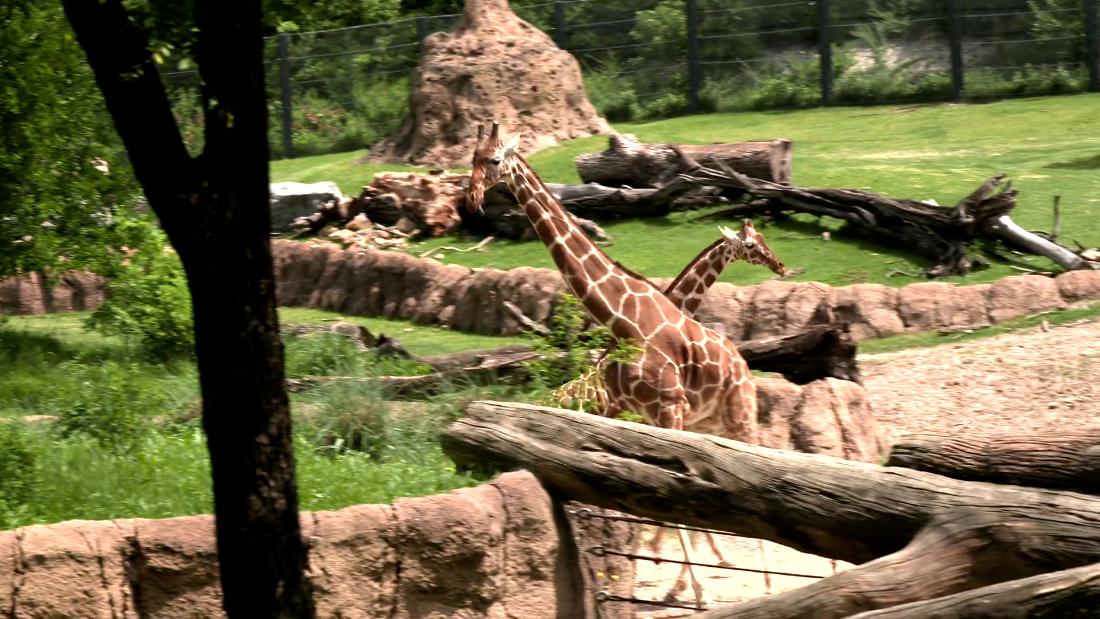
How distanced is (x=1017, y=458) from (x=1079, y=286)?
896cm

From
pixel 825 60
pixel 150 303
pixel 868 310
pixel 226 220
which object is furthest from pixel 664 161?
pixel 226 220

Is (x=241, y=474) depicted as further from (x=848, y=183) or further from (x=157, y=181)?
(x=848, y=183)

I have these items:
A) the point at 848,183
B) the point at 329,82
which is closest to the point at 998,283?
the point at 848,183

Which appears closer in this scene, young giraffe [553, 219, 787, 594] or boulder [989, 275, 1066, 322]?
young giraffe [553, 219, 787, 594]

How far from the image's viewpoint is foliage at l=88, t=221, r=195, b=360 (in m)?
13.6

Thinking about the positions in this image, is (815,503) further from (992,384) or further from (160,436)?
(992,384)

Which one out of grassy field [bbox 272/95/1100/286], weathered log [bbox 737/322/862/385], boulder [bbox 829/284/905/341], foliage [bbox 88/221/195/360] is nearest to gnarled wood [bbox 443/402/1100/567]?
weathered log [bbox 737/322/862/385]

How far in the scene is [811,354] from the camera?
1138cm

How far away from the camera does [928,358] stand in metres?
13.2

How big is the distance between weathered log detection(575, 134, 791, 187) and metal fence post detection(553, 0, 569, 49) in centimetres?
1067

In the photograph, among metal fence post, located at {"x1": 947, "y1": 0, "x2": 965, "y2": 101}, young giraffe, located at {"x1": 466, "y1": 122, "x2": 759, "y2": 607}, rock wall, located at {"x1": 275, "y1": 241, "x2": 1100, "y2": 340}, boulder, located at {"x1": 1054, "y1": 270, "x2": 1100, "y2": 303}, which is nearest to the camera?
young giraffe, located at {"x1": 466, "y1": 122, "x2": 759, "y2": 607}

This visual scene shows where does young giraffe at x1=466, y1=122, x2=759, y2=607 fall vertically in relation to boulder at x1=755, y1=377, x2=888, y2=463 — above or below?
above

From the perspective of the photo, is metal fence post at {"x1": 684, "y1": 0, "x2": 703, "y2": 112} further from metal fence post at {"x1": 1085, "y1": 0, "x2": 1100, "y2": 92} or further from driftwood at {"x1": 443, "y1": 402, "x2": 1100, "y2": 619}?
driftwood at {"x1": 443, "y1": 402, "x2": 1100, "y2": 619}

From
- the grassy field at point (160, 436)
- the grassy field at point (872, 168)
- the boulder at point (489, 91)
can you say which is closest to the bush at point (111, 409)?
the grassy field at point (160, 436)
